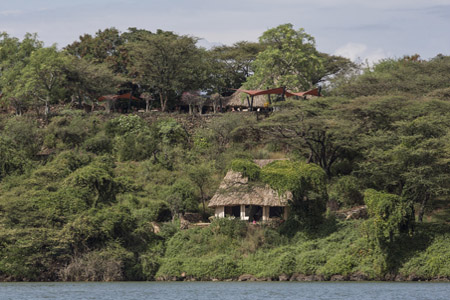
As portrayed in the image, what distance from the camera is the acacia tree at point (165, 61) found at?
210 ft

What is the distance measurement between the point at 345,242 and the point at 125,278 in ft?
36.7

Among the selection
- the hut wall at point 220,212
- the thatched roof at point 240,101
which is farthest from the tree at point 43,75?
the hut wall at point 220,212

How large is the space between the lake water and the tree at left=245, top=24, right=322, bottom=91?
22.5m

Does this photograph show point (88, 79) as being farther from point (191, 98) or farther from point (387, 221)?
point (387, 221)

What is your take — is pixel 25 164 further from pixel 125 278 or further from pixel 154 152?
pixel 125 278

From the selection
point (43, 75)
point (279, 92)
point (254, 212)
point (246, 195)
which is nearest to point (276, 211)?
point (254, 212)

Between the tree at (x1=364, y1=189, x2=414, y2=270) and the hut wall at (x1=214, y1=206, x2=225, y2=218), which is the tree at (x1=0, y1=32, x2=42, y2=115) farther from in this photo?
the tree at (x1=364, y1=189, x2=414, y2=270)

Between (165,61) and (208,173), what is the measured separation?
56.2 ft

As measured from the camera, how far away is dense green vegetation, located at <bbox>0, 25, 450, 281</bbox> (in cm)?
4244

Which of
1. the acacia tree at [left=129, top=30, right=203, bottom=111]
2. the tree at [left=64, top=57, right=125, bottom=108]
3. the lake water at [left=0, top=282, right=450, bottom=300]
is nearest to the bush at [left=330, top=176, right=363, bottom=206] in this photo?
the lake water at [left=0, top=282, right=450, bottom=300]

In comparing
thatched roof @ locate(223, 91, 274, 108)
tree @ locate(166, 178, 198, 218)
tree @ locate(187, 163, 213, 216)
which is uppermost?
thatched roof @ locate(223, 91, 274, 108)

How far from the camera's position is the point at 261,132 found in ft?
185

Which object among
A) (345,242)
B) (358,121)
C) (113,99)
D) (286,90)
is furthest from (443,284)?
(113,99)

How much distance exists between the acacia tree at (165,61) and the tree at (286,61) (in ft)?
18.8
